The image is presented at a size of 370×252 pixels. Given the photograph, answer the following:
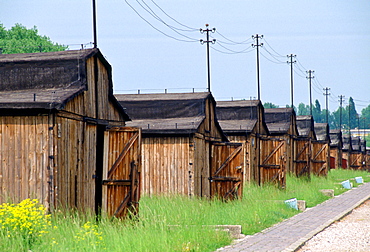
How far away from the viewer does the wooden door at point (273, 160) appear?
1136 inches

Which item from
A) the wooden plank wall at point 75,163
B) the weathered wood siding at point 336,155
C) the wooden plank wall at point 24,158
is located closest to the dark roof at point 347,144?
the weathered wood siding at point 336,155

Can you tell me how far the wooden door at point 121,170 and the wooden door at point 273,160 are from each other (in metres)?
13.9

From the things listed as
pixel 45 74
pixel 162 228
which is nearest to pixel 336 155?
pixel 45 74

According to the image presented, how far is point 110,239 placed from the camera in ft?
41.3

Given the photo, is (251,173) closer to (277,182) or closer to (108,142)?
(277,182)

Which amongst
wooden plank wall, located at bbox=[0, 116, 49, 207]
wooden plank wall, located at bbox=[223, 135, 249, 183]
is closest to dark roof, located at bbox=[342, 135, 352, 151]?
wooden plank wall, located at bbox=[223, 135, 249, 183]

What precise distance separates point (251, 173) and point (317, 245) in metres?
18.2

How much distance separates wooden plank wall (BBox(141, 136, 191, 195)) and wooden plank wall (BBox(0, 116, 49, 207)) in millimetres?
9451

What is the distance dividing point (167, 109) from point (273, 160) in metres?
7.18

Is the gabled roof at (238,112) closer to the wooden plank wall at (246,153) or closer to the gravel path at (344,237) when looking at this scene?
the wooden plank wall at (246,153)

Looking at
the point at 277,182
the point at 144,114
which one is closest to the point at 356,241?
the point at 144,114

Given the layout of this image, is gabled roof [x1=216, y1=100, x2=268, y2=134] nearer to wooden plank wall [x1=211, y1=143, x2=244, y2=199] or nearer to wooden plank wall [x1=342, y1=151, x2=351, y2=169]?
wooden plank wall [x1=211, y1=143, x2=244, y2=199]

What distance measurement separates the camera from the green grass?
Answer: 11.7 metres

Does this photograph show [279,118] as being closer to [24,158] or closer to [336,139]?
[24,158]
